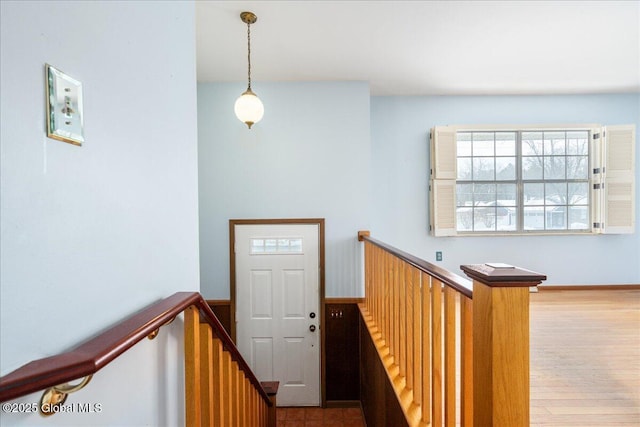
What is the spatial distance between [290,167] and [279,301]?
163 cm

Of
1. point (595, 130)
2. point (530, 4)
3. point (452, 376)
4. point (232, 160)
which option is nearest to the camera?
point (452, 376)

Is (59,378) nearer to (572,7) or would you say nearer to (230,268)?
(230,268)

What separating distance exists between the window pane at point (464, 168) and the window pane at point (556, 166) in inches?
42.7

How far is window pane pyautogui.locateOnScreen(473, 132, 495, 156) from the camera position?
4402 millimetres

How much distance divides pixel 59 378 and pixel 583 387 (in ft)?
9.12

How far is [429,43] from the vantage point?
298cm

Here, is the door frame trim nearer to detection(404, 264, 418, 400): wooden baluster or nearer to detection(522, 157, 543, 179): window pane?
detection(404, 264, 418, 400): wooden baluster

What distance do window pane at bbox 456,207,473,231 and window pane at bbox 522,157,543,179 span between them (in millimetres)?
931

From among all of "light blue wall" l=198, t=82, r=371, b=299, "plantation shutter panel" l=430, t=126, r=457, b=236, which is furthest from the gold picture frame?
"plantation shutter panel" l=430, t=126, r=457, b=236

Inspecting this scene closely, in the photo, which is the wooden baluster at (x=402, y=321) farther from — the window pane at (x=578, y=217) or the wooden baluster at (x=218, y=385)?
the window pane at (x=578, y=217)

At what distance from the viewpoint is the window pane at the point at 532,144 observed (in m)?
4.39

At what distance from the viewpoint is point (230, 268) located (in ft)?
12.3

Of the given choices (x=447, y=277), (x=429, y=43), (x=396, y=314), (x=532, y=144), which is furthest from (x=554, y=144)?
(x=447, y=277)

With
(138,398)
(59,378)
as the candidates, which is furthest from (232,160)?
(59,378)
